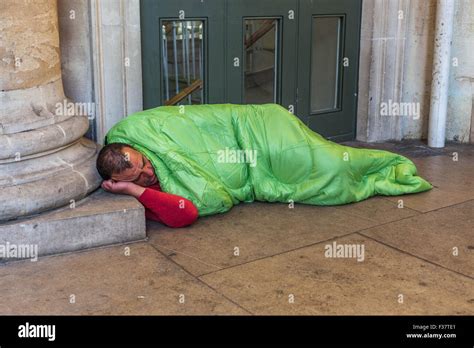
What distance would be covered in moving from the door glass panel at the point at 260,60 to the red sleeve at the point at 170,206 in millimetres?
1695

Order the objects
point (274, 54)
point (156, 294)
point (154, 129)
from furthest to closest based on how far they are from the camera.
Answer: point (274, 54) → point (154, 129) → point (156, 294)

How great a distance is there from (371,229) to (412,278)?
2.15 ft

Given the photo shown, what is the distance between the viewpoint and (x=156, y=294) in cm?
301

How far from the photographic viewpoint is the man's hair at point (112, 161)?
12.1ft

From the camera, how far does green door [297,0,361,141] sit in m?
5.41

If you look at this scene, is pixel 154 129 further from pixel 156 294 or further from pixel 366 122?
pixel 366 122

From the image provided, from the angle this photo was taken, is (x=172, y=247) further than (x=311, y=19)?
No

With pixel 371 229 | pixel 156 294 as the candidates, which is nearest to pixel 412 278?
pixel 371 229

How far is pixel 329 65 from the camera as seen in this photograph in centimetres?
568

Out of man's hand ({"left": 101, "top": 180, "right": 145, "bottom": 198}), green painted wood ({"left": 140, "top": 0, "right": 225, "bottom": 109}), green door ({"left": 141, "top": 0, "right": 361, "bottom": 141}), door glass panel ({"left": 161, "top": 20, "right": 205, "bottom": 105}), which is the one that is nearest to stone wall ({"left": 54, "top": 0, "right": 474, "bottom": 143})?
green door ({"left": 141, "top": 0, "right": 361, "bottom": 141})

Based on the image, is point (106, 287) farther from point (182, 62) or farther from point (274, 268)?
point (182, 62)

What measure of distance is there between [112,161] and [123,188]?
155mm

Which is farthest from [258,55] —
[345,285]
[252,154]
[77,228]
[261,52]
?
[345,285]

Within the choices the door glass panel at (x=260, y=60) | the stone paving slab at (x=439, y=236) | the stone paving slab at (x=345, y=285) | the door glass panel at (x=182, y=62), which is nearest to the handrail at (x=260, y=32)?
the door glass panel at (x=260, y=60)
